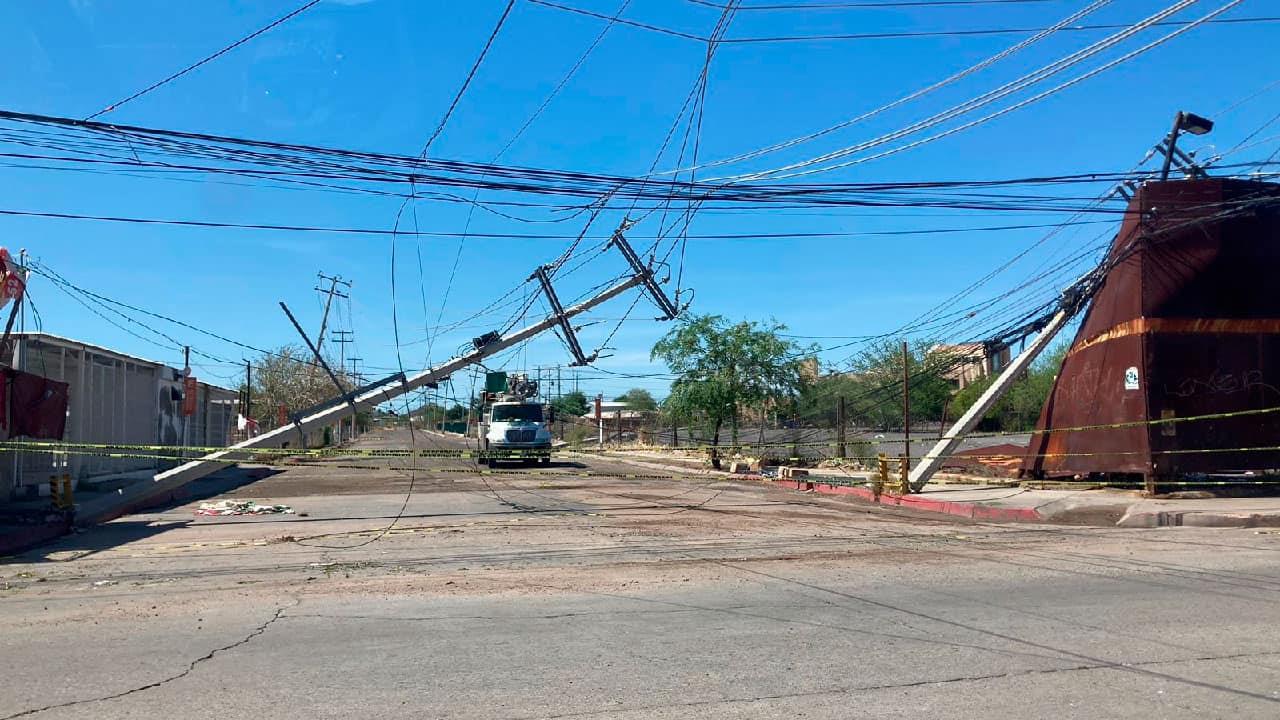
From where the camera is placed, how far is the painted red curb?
17.4 meters

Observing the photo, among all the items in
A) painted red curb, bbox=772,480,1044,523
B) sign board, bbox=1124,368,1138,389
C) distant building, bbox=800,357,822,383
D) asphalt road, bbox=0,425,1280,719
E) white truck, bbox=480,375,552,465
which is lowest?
painted red curb, bbox=772,480,1044,523

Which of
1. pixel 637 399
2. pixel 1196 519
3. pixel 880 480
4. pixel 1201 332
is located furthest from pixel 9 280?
pixel 637 399

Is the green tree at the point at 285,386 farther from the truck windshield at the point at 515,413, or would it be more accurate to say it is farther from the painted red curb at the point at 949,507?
the painted red curb at the point at 949,507

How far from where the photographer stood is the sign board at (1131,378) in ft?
62.9

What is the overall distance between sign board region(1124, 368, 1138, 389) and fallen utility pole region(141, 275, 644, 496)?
10762mm

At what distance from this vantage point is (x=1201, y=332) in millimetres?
19062

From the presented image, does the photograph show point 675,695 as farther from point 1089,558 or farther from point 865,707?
point 1089,558

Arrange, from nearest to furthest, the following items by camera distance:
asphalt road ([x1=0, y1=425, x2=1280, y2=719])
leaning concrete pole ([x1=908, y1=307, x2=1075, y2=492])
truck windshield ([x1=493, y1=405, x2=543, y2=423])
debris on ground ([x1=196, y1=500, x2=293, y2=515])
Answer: asphalt road ([x1=0, y1=425, x2=1280, y2=719]) → debris on ground ([x1=196, y1=500, x2=293, y2=515]) → leaning concrete pole ([x1=908, y1=307, x2=1075, y2=492]) → truck windshield ([x1=493, y1=405, x2=543, y2=423])

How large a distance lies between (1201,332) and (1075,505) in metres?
5.10

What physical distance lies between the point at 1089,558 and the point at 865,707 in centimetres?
733

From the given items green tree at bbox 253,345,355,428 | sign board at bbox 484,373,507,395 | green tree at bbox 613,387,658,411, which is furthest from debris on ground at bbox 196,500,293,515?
green tree at bbox 613,387,658,411

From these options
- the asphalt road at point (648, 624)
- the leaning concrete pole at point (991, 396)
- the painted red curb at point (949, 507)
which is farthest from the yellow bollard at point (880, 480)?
the asphalt road at point (648, 624)

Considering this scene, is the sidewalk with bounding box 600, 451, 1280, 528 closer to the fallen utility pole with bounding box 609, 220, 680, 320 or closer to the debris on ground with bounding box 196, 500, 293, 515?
the fallen utility pole with bounding box 609, 220, 680, 320

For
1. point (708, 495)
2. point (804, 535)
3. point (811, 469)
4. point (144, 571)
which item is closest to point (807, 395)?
point (811, 469)
